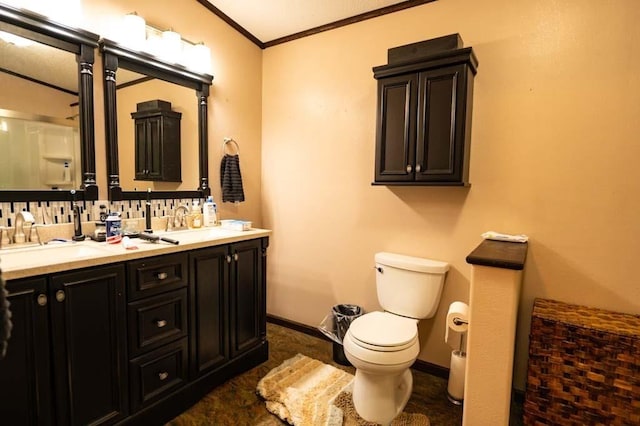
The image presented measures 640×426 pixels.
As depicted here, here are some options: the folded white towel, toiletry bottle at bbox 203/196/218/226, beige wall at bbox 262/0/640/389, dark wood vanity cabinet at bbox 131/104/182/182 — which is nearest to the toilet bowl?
beige wall at bbox 262/0/640/389

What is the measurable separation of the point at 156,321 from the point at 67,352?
390 millimetres

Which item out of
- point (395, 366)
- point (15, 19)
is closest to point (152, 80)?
point (15, 19)

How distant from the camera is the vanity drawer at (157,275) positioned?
1593 millimetres

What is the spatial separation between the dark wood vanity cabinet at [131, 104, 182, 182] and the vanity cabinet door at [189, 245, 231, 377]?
75 cm

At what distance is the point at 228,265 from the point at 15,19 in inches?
63.2

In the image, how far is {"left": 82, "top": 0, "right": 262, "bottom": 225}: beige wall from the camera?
1.93m

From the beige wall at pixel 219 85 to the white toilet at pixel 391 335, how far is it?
1.38 meters

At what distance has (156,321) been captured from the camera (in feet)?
5.59

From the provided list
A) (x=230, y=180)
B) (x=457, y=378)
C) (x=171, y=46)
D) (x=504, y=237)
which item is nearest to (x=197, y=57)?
(x=171, y=46)

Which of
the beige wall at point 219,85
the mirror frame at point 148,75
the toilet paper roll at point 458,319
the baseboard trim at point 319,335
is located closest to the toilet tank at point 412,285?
the toilet paper roll at point 458,319

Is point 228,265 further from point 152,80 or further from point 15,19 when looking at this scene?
point 15,19

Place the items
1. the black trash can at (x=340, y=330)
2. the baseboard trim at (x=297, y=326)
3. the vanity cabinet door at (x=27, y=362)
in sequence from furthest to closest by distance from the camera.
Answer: the baseboard trim at (x=297, y=326)
the black trash can at (x=340, y=330)
the vanity cabinet door at (x=27, y=362)

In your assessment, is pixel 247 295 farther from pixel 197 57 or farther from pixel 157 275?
pixel 197 57

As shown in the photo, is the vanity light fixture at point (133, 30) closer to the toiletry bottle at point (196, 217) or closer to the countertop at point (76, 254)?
the toiletry bottle at point (196, 217)
